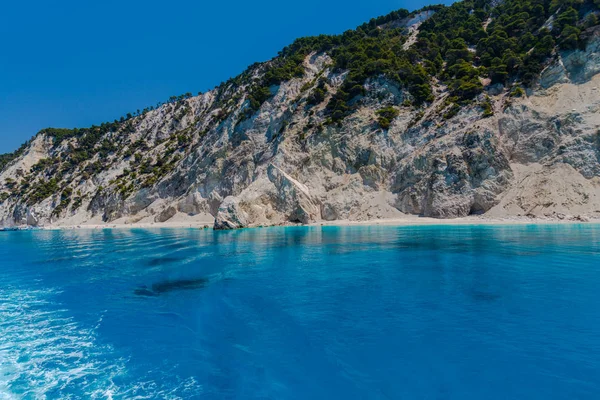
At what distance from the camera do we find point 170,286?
13.9 meters

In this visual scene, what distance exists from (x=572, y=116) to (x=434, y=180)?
16.3m

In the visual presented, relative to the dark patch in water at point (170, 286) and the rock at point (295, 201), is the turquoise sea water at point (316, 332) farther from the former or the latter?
the rock at point (295, 201)

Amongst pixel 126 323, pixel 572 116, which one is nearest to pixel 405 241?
pixel 126 323

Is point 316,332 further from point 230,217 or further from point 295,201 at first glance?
point 295,201

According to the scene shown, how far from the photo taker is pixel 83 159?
102750 millimetres

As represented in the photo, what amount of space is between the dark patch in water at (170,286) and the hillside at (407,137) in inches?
1225

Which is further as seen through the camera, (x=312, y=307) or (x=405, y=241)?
(x=405, y=241)

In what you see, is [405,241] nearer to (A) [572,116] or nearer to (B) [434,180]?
Result: (B) [434,180]

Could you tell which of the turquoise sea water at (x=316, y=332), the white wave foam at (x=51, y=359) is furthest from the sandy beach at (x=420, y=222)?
the white wave foam at (x=51, y=359)

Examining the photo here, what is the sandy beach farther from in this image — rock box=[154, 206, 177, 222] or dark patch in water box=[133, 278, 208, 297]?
dark patch in water box=[133, 278, 208, 297]

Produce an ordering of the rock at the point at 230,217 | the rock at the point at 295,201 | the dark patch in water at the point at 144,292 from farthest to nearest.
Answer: the rock at the point at 295,201
the rock at the point at 230,217
the dark patch in water at the point at 144,292

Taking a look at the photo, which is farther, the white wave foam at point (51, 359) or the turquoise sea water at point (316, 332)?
the white wave foam at point (51, 359)

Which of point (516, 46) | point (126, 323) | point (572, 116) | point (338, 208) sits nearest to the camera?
point (126, 323)

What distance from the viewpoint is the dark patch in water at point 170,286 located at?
13016 mm
